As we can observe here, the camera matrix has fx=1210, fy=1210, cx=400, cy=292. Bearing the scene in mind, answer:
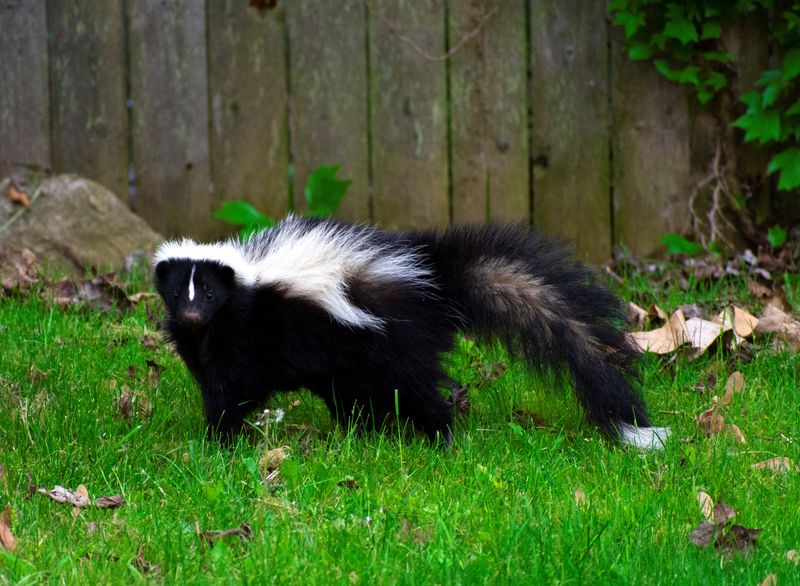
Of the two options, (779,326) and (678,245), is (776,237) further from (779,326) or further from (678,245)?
(779,326)

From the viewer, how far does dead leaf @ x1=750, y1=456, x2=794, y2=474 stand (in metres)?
4.11

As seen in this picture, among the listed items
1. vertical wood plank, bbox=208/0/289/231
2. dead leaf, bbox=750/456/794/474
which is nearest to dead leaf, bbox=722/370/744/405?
dead leaf, bbox=750/456/794/474

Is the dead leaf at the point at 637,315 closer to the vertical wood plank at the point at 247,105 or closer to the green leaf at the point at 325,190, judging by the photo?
the green leaf at the point at 325,190

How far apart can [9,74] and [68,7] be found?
54 cm

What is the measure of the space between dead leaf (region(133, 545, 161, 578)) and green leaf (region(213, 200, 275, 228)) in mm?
4015

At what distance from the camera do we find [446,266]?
187 inches

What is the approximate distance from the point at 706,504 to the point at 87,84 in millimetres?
4923

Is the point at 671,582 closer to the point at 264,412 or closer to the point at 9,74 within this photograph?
the point at 264,412

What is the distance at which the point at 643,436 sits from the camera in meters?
4.36

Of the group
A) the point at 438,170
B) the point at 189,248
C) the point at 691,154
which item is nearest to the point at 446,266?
the point at 189,248

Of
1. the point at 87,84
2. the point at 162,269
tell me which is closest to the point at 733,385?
the point at 162,269

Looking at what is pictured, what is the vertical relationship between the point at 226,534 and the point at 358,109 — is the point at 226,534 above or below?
below

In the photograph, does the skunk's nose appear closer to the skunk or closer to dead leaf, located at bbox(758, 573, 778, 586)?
the skunk

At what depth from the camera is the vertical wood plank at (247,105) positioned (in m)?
7.31
